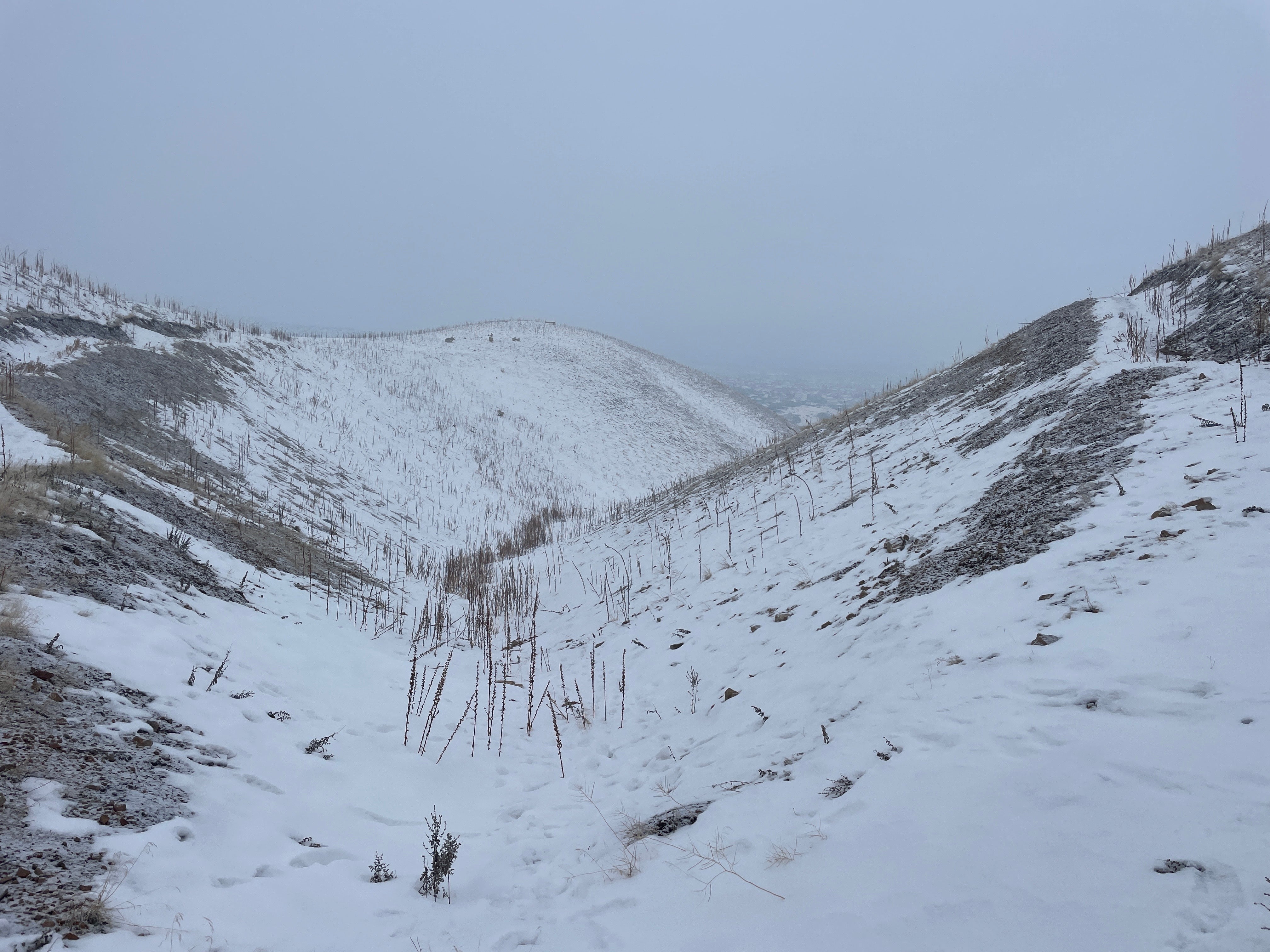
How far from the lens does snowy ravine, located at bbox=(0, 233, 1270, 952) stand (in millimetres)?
2211

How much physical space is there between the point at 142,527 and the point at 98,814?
4.08 m

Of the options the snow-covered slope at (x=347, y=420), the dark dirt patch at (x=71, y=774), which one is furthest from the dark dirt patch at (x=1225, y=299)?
the snow-covered slope at (x=347, y=420)

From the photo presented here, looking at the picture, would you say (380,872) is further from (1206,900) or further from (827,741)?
(1206,900)

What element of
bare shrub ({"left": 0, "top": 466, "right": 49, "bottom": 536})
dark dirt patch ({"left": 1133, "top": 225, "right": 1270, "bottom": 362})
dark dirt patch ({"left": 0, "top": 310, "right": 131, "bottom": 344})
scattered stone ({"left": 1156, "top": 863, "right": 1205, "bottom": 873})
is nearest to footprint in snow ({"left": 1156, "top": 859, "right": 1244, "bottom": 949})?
scattered stone ({"left": 1156, "top": 863, "right": 1205, "bottom": 873})

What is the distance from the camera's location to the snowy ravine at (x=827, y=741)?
2.21 meters

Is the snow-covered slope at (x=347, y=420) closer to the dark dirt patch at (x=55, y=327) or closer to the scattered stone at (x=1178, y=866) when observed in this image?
the dark dirt patch at (x=55, y=327)

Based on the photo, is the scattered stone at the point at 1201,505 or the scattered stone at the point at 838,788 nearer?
the scattered stone at the point at 838,788

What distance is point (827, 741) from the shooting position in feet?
11.5

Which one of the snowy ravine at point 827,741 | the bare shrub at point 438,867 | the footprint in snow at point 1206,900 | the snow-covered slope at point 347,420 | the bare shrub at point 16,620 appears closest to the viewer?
the footprint in snow at point 1206,900

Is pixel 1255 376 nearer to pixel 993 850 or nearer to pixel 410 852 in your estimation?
pixel 993 850

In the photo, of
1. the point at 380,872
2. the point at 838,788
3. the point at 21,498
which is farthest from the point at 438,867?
the point at 21,498

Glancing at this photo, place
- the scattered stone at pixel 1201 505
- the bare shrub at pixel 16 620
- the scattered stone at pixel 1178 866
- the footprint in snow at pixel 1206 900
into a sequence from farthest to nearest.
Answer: the scattered stone at pixel 1201 505 → the bare shrub at pixel 16 620 → the scattered stone at pixel 1178 866 → the footprint in snow at pixel 1206 900

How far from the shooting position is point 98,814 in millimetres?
2738

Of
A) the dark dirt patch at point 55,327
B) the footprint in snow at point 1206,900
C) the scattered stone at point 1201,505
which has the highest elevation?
the dark dirt patch at point 55,327
